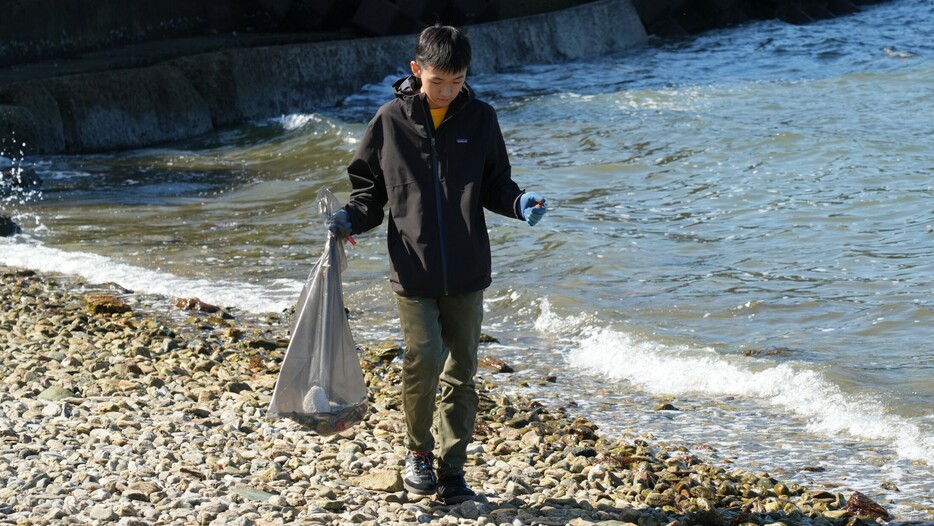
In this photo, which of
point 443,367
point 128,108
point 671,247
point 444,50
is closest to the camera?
point 444,50

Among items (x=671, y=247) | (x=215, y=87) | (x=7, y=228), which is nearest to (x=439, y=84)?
(x=671, y=247)

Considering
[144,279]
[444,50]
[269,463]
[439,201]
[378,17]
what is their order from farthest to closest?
[378,17], [144,279], [269,463], [439,201], [444,50]

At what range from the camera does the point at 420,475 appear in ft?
12.7

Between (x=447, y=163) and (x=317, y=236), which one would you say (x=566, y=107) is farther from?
(x=447, y=163)

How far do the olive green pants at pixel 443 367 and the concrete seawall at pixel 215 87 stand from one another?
30.7 feet

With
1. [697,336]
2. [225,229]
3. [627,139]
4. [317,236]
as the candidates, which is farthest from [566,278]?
[627,139]

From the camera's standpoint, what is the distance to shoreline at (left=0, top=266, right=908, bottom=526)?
Result: 12.3ft

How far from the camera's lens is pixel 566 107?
1537 centimetres

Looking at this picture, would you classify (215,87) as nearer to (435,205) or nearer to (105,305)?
(105,305)

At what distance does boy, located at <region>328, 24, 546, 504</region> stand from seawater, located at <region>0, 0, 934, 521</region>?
1.49 m

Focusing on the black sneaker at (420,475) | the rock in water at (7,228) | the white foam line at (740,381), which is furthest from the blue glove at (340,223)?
the rock in water at (7,228)

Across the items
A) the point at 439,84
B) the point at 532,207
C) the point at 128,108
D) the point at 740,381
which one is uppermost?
the point at 439,84

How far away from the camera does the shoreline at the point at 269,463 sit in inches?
147

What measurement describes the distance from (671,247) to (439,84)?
529cm
